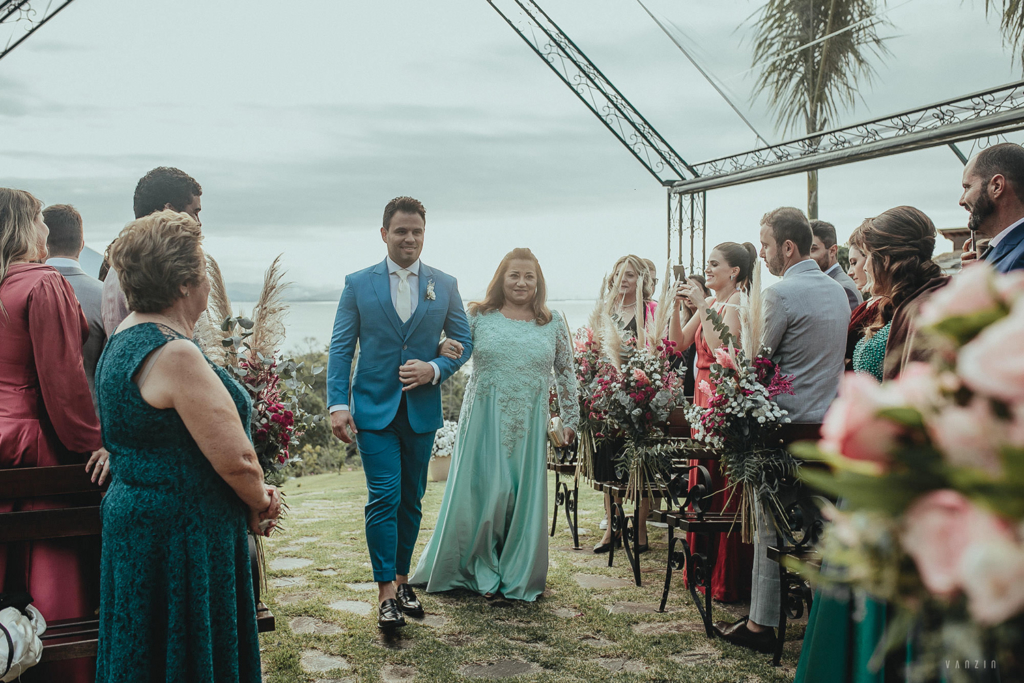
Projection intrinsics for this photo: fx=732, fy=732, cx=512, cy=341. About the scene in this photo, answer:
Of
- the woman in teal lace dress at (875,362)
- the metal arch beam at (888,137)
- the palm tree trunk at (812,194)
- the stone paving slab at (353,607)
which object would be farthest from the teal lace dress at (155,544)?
the palm tree trunk at (812,194)

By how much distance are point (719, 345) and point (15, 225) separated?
148 inches

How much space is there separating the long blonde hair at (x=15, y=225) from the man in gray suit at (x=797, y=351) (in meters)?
3.61

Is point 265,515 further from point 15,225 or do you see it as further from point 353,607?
point 353,607

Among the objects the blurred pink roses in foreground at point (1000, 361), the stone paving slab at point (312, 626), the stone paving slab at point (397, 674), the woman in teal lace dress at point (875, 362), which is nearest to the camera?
the blurred pink roses in foreground at point (1000, 361)

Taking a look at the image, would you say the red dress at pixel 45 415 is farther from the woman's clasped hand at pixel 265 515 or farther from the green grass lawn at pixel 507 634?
the woman's clasped hand at pixel 265 515

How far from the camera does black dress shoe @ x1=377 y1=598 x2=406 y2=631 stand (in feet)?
13.3

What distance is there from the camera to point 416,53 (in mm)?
13406

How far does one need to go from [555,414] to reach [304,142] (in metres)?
10.7

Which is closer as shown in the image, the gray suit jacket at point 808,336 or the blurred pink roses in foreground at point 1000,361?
the blurred pink roses in foreground at point 1000,361

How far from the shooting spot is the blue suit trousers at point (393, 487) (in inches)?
169

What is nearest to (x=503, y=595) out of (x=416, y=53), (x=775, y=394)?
(x=775, y=394)

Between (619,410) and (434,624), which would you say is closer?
(434,624)

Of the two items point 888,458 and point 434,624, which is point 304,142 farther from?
point 888,458

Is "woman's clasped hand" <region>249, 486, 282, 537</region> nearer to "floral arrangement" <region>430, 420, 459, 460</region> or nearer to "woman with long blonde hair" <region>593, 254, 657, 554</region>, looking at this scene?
"woman with long blonde hair" <region>593, 254, 657, 554</region>
